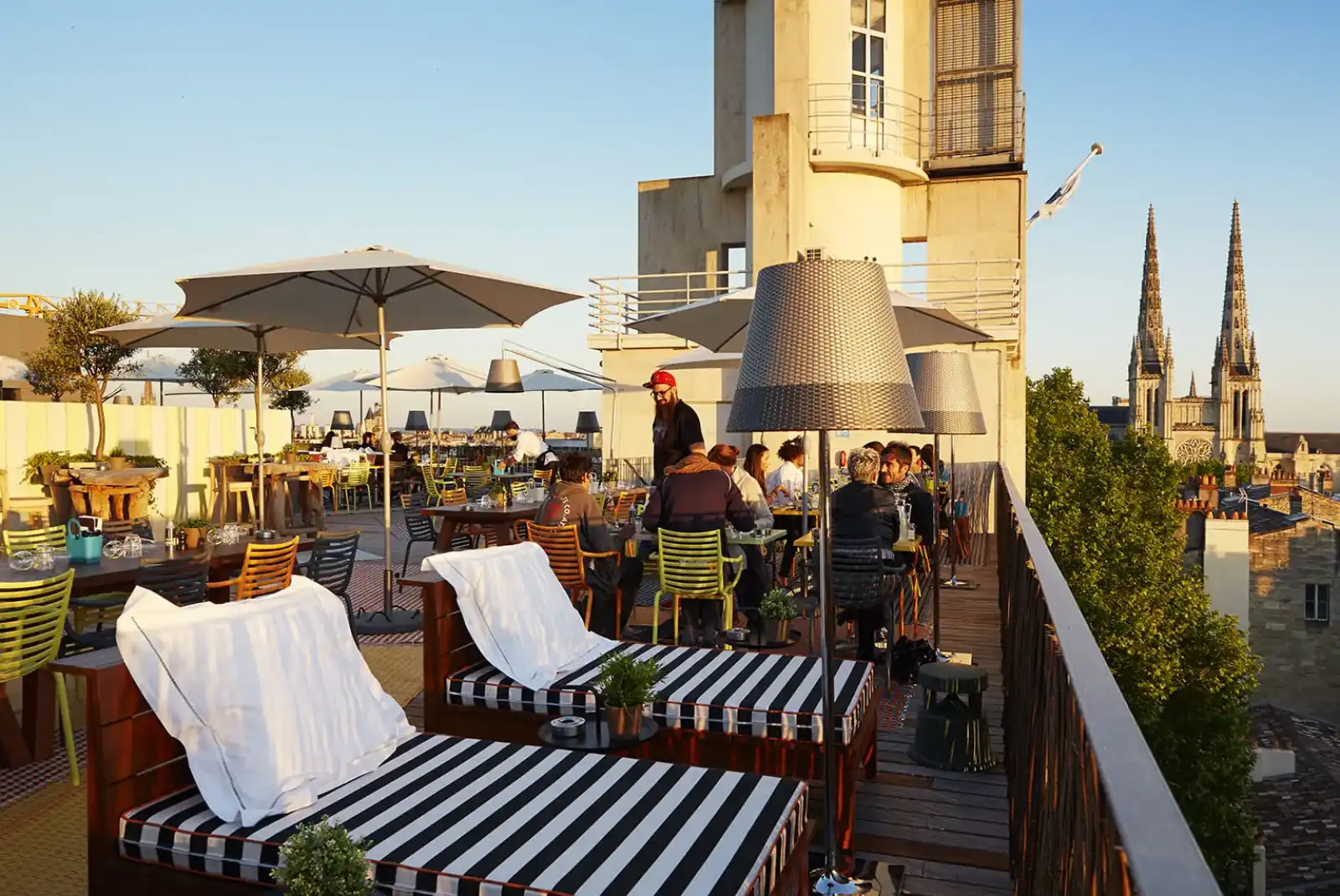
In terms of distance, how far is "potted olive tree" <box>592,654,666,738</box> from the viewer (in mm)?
3703

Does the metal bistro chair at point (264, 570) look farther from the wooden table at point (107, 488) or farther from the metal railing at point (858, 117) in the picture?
the metal railing at point (858, 117)

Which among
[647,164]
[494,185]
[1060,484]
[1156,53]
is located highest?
[1156,53]

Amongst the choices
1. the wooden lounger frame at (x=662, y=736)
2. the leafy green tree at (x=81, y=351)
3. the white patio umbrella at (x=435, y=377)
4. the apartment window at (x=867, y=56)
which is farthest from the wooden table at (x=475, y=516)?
the apartment window at (x=867, y=56)

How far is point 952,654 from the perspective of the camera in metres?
6.40

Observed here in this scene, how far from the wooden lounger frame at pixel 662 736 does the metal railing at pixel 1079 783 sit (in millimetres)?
625

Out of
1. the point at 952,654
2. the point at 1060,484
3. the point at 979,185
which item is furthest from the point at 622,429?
the point at 1060,484

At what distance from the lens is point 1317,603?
149 feet

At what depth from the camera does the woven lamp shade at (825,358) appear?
109 inches

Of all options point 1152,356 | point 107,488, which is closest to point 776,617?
point 107,488

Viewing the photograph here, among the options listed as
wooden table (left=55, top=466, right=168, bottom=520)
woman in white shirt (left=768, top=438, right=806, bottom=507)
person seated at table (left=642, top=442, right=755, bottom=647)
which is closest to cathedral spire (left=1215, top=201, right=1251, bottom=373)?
woman in white shirt (left=768, top=438, right=806, bottom=507)

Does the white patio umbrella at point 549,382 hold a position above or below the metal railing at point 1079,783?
above

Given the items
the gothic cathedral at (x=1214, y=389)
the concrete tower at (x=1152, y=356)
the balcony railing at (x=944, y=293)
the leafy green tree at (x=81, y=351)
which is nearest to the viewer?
the leafy green tree at (x=81, y=351)

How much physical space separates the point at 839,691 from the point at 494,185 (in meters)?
13.5

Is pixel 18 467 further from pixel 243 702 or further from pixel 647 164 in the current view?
pixel 647 164
